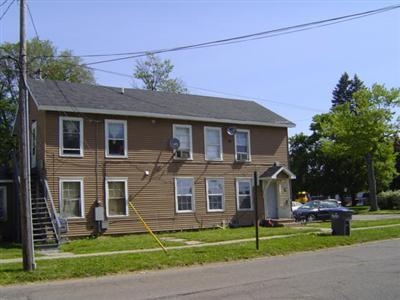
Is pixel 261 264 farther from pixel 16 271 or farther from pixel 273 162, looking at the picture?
pixel 273 162

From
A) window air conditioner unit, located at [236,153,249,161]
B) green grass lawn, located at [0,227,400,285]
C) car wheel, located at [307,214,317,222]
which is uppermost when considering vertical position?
window air conditioner unit, located at [236,153,249,161]

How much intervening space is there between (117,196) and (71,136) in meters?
3.53

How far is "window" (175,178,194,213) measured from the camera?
91.1 feet

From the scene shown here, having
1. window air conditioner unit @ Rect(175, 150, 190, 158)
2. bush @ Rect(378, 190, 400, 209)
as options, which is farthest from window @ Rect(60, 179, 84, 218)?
bush @ Rect(378, 190, 400, 209)

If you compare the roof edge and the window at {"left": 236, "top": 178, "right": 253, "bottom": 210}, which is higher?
the roof edge

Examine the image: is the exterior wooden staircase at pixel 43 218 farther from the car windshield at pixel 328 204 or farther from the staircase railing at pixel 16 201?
the car windshield at pixel 328 204

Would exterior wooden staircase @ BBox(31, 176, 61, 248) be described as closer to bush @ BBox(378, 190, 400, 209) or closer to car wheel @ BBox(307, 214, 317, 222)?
car wheel @ BBox(307, 214, 317, 222)

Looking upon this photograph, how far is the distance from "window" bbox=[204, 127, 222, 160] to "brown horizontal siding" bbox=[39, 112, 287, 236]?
0.27 meters

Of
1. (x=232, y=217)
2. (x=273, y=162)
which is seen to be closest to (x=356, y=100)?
(x=273, y=162)

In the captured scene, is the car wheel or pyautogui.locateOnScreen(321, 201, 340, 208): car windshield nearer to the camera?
the car wheel

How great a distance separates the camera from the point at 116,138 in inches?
1031

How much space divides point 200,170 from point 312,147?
152 feet

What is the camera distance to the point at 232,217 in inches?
1162

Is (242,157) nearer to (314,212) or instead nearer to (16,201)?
(314,212)
